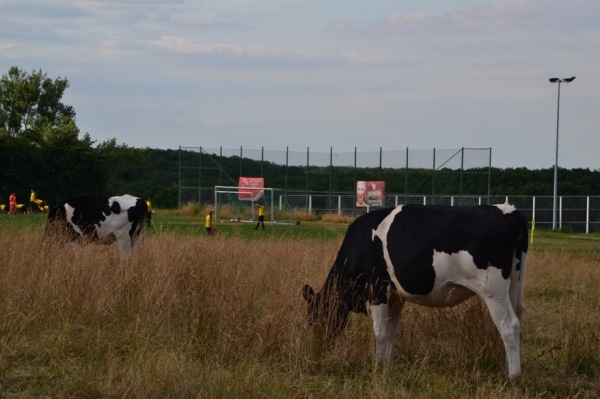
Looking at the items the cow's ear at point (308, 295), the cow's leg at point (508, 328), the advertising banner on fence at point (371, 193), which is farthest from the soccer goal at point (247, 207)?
the cow's leg at point (508, 328)

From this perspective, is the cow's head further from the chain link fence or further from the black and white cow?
the chain link fence

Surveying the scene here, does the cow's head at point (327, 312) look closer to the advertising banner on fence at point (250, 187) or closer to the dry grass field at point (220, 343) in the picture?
the dry grass field at point (220, 343)

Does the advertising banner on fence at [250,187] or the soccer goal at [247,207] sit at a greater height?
the advertising banner on fence at [250,187]

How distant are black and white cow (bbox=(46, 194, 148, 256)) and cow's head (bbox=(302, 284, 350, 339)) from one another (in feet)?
28.4

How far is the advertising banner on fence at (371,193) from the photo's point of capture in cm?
5484

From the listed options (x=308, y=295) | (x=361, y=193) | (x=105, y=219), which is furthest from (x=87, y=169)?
(x=308, y=295)

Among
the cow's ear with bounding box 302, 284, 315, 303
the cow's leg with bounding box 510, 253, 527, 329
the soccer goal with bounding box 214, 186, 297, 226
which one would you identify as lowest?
the soccer goal with bounding box 214, 186, 297, 226

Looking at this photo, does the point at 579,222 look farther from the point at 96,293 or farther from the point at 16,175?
the point at 96,293

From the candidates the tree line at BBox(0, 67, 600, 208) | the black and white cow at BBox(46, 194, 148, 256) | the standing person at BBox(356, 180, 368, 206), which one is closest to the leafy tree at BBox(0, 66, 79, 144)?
the tree line at BBox(0, 67, 600, 208)

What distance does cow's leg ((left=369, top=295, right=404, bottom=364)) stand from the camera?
9930 millimetres

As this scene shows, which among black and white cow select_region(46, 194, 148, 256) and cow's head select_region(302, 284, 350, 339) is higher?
black and white cow select_region(46, 194, 148, 256)

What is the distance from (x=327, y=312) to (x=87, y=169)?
164 feet

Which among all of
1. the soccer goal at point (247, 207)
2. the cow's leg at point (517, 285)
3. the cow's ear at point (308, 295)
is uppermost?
the cow's leg at point (517, 285)

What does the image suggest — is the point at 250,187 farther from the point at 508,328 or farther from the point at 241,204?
the point at 508,328
